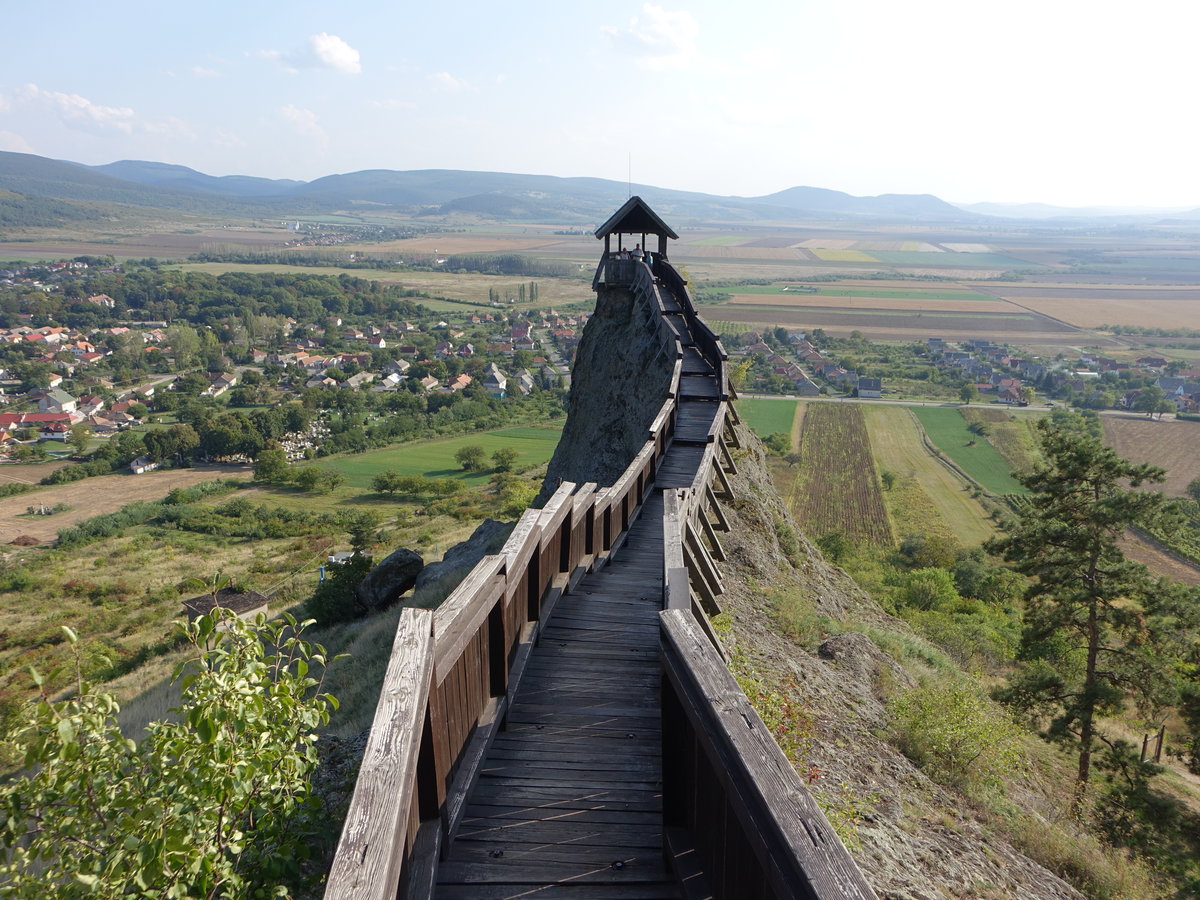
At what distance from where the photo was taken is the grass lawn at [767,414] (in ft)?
227

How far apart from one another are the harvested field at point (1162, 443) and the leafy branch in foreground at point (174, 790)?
5968cm

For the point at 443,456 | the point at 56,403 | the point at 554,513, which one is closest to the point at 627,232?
the point at 554,513

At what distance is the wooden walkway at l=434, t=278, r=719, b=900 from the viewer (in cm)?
347

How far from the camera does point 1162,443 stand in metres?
Answer: 67.2

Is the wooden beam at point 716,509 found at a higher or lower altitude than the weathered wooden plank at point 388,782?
lower

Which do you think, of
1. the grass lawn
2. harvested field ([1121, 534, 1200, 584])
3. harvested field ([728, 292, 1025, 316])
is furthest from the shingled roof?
harvested field ([728, 292, 1025, 316])

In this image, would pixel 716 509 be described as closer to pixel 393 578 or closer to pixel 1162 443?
pixel 393 578

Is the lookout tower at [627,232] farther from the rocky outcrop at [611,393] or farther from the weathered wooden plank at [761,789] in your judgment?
the weathered wooden plank at [761,789]

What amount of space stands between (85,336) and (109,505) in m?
109

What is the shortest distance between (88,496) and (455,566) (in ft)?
199

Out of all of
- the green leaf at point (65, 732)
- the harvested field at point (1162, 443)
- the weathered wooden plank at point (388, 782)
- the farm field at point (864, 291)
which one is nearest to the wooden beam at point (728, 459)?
the weathered wooden plank at point (388, 782)

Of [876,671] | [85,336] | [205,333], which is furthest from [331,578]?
[85,336]

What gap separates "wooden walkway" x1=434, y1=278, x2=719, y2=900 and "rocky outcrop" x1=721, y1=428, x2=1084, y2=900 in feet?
4.69

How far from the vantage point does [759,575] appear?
34.2 ft
